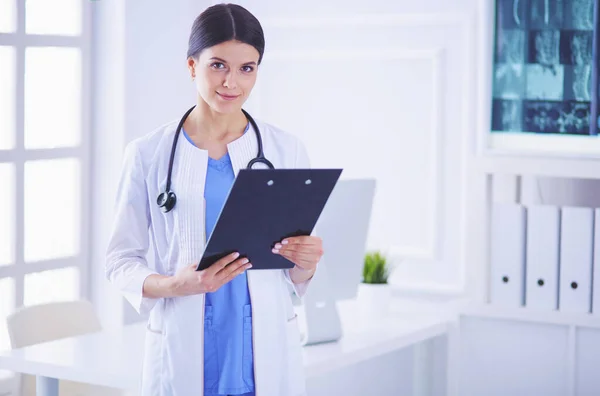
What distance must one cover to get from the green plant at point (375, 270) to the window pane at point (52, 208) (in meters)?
1.13

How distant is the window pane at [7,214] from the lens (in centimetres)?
334

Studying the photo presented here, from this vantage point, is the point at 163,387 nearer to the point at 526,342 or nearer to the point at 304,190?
the point at 304,190

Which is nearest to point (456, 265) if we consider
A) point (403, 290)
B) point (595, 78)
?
point (403, 290)

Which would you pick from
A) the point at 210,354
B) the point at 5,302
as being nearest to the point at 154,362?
the point at 210,354

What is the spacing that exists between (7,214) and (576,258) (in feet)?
6.19

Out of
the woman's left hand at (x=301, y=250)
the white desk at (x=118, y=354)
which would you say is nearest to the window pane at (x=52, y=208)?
the white desk at (x=118, y=354)

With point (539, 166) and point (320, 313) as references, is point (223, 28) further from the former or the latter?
point (539, 166)

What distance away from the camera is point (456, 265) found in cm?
363

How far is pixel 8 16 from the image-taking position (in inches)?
131

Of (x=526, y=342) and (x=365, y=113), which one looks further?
(x=365, y=113)

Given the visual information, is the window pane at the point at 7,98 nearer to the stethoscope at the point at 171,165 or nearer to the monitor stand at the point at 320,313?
the monitor stand at the point at 320,313

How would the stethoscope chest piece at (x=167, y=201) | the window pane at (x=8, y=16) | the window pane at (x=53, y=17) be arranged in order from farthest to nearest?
the window pane at (x=53, y=17), the window pane at (x=8, y=16), the stethoscope chest piece at (x=167, y=201)

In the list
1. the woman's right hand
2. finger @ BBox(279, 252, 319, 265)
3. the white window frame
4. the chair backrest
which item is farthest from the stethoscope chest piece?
the white window frame

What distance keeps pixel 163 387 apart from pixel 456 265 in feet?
6.53
